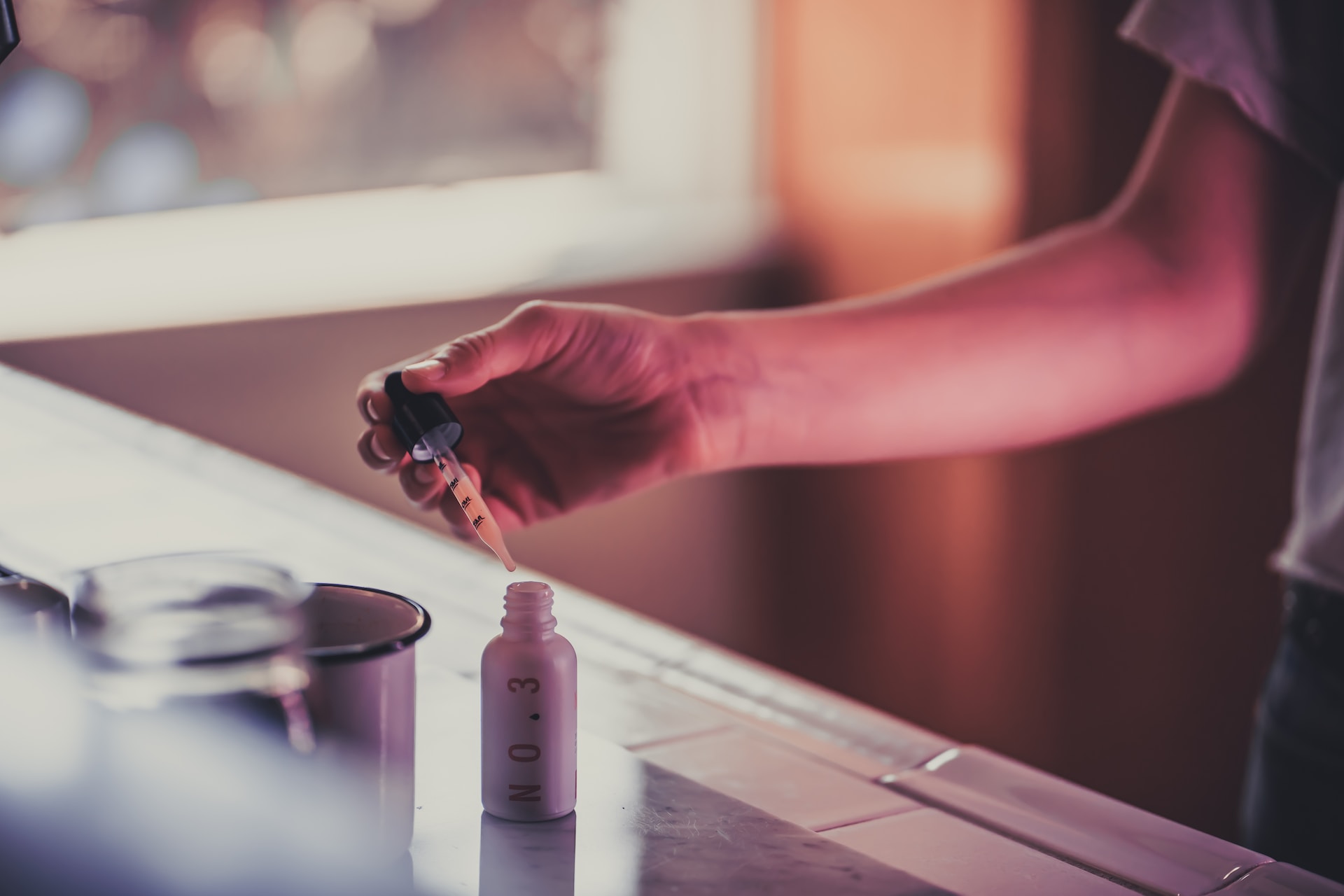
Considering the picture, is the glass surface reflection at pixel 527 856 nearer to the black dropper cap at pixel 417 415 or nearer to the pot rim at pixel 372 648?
the pot rim at pixel 372 648

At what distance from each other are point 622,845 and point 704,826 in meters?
0.04

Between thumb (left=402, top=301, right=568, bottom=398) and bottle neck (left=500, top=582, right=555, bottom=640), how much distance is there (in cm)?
18

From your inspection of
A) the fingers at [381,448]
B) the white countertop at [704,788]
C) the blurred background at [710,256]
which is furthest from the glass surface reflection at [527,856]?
the blurred background at [710,256]

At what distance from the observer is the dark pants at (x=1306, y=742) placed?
86cm

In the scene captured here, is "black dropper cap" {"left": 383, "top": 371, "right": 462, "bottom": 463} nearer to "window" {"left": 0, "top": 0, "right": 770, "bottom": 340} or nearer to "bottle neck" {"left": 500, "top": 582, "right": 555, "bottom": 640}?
"bottle neck" {"left": 500, "top": 582, "right": 555, "bottom": 640}

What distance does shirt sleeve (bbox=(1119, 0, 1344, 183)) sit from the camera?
2.94 ft

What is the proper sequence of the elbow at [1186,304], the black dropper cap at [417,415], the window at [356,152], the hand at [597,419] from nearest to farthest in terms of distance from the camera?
the black dropper cap at [417,415] → the hand at [597,419] → the elbow at [1186,304] → the window at [356,152]

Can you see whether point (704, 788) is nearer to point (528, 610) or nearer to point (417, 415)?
point (528, 610)

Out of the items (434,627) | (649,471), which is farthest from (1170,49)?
(434,627)

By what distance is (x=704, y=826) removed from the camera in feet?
1.77

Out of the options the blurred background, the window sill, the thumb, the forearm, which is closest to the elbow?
the forearm

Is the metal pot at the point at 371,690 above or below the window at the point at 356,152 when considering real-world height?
below

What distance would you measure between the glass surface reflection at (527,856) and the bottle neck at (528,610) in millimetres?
85

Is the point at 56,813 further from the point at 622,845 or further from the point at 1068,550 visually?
the point at 1068,550
